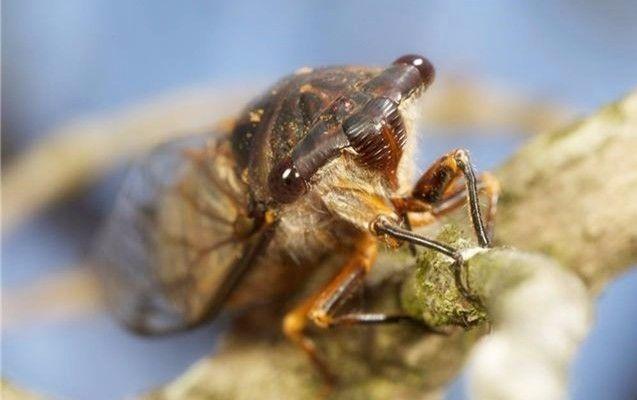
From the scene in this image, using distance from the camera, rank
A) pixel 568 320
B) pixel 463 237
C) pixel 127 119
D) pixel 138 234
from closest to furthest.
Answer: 1. pixel 568 320
2. pixel 463 237
3. pixel 138 234
4. pixel 127 119

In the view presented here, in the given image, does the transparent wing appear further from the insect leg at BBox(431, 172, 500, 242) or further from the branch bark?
the insect leg at BBox(431, 172, 500, 242)

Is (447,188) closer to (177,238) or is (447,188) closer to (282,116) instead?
(282,116)

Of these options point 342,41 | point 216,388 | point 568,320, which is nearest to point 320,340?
point 216,388

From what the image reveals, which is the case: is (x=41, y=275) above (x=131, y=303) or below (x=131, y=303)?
above

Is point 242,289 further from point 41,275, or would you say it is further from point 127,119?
point 41,275

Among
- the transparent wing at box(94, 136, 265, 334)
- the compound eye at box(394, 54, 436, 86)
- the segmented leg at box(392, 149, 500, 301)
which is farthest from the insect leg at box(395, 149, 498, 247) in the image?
the transparent wing at box(94, 136, 265, 334)

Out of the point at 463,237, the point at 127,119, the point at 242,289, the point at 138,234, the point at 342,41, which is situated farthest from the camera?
the point at 342,41

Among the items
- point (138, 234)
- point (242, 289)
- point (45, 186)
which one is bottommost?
point (242, 289)

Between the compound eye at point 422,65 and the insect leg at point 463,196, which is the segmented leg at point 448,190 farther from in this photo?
the compound eye at point 422,65
